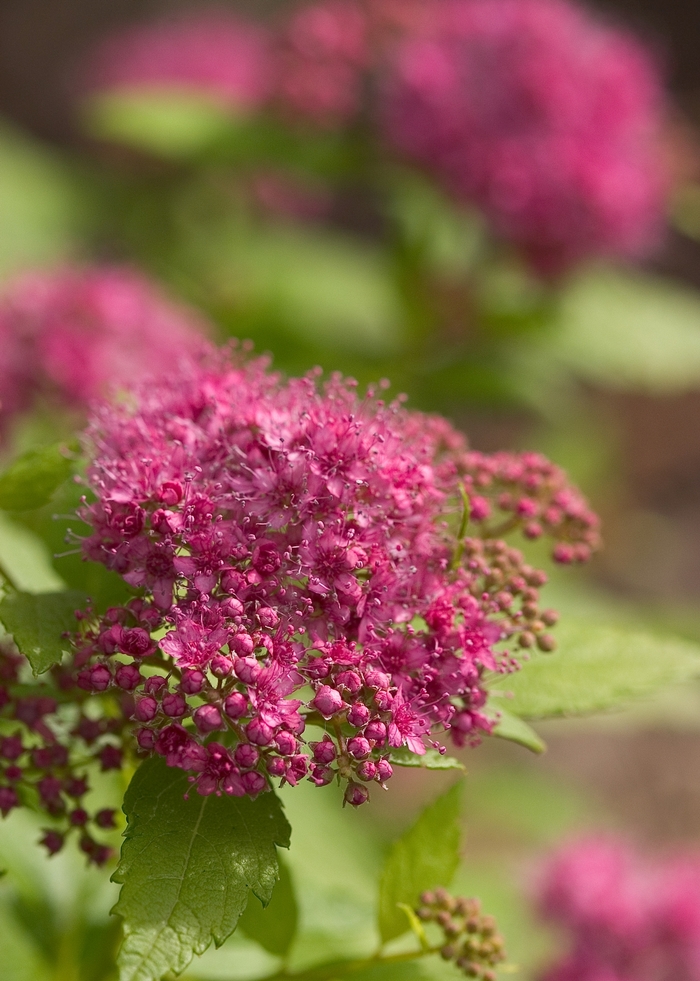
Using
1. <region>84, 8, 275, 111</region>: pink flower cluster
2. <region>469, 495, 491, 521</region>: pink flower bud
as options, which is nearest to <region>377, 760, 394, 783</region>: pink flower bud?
<region>469, 495, 491, 521</region>: pink flower bud

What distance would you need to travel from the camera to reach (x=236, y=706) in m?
0.94

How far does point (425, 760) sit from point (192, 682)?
22cm

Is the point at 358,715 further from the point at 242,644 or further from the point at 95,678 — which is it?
the point at 95,678

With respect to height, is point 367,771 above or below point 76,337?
below

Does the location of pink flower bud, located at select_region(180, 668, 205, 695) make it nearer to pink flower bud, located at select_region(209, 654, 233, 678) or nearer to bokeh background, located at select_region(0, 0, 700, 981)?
pink flower bud, located at select_region(209, 654, 233, 678)

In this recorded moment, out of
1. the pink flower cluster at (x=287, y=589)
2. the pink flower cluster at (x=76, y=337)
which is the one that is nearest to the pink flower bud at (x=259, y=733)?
the pink flower cluster at (x=287, y=589)

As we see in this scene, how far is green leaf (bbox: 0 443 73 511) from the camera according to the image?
1.15 meters

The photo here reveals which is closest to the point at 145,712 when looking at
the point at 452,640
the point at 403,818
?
the point at 452,640

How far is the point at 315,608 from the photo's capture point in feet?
3.37

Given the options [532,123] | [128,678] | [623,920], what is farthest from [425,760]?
[532,123]

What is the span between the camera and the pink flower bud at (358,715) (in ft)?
3.16

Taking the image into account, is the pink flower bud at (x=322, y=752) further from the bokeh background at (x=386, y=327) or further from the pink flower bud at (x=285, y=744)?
the bokeh background at (x=386, y=327)

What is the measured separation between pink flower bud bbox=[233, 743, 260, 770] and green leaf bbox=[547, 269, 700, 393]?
1.96 metres

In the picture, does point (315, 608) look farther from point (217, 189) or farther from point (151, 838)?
point (217, 189)
